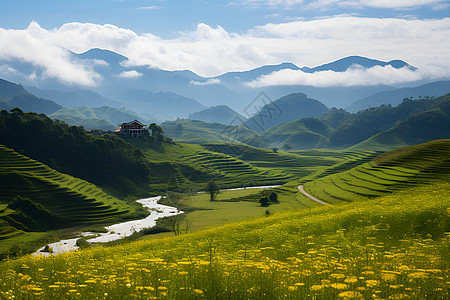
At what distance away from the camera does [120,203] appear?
340 ft

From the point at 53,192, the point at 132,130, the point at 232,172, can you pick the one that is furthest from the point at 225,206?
the point at 132,130

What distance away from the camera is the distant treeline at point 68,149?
123 m

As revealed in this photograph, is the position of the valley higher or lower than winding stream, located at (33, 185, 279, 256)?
higher

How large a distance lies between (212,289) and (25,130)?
13941 cm

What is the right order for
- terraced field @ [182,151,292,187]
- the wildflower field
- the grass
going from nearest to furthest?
the wildflower field < the grass < terraced field @ [182,151,292,187]

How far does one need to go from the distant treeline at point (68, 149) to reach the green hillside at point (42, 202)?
2153 centimetres

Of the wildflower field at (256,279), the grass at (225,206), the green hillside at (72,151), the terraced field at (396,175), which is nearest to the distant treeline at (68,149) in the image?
the green hillside at (72,151)

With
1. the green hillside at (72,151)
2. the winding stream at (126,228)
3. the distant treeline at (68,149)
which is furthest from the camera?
the green hillside at (72,151)

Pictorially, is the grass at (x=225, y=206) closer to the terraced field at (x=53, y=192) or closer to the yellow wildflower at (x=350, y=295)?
the terraced field at (x=53, y=192)

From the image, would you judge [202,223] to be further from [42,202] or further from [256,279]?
[256,279]

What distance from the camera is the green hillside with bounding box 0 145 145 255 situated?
2926 inches

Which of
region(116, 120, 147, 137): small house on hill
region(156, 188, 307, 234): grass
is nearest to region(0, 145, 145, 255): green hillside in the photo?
region(156, 188, 307, 234): grass

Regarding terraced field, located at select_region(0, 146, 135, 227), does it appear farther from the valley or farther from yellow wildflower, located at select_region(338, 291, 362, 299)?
yellow wildflower, located at select_region(338, 291, 362, 299)

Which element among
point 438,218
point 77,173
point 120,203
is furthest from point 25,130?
point 438,218
